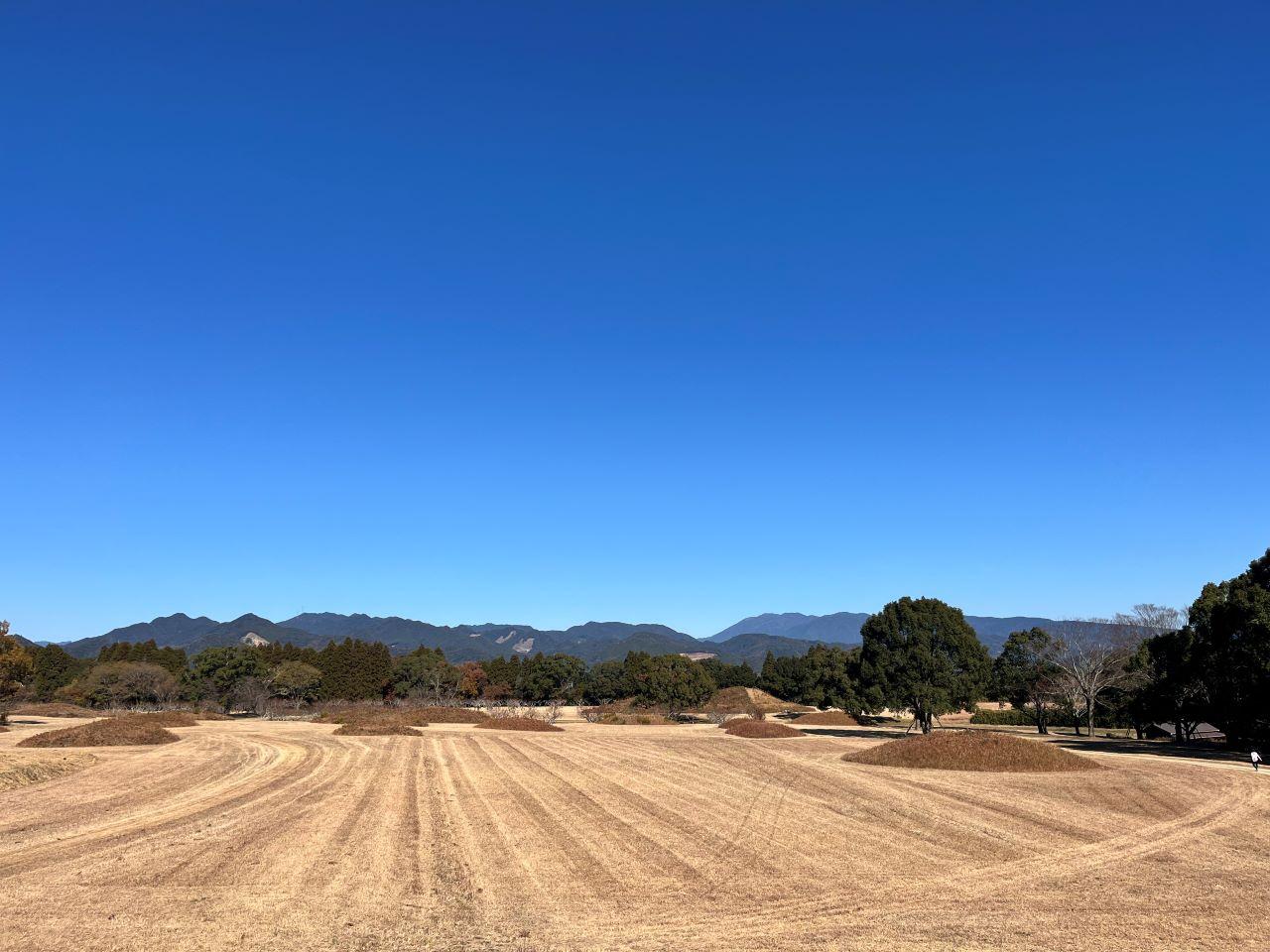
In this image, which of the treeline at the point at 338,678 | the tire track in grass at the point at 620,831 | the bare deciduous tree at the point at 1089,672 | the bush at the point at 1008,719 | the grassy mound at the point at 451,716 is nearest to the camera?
the tire track in grass at the point at 620,831

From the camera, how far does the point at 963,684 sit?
57.2 m

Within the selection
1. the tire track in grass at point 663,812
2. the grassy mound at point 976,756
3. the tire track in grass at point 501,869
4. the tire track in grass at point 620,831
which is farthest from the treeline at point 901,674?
the tire track in grass at point 501,869

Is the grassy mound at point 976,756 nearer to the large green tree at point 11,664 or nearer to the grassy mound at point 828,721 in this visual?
the grassy mound at point 828,721

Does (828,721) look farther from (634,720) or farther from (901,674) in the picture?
(901,674)

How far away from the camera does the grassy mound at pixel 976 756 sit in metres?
37.1

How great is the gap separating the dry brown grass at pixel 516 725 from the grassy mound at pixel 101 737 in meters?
28.6

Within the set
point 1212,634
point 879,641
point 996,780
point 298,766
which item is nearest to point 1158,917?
point 996,780

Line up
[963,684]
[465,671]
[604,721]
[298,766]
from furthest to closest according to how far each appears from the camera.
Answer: [465,671], [604,721], [963,684], [298,766]

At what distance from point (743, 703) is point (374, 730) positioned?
165 feet

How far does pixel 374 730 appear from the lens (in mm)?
61312

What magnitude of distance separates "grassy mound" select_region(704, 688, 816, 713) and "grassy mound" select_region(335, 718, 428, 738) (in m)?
42.6

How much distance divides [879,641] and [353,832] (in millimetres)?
48384

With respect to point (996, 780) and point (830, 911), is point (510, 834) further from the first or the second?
point (996, 780)

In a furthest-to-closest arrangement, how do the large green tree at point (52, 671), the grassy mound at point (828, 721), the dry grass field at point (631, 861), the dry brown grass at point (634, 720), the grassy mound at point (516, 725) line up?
the large green tree at point (52, 671)
the grassy mound at point (828, 721)
the dry brown grass at point (634, 720)
the grassy mound at point (516, 725)
the dry grass field at point (631, 861)
